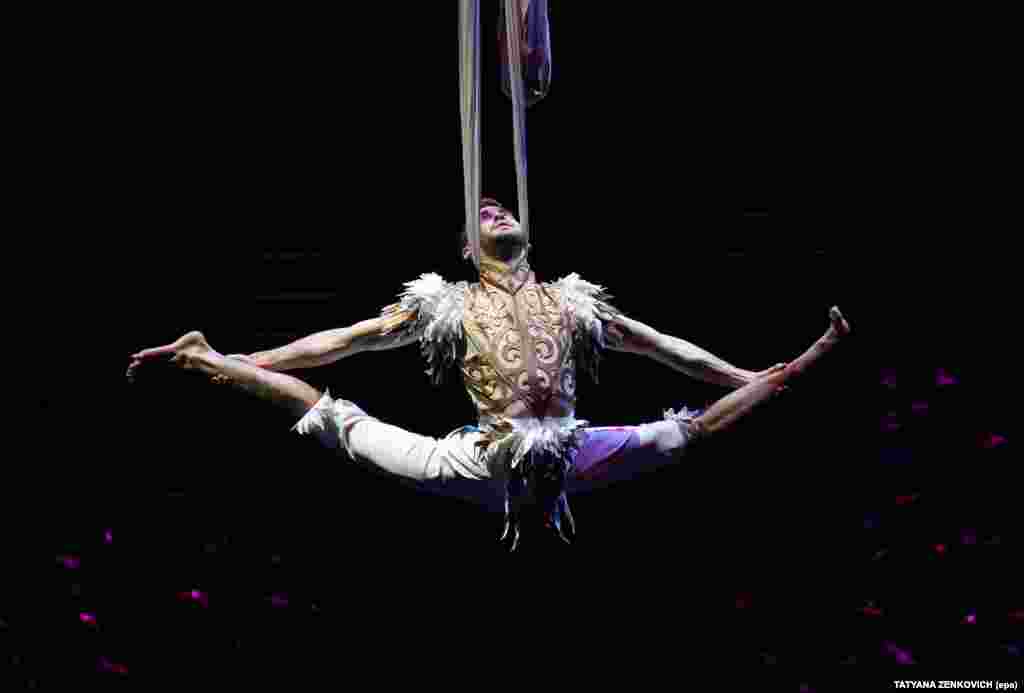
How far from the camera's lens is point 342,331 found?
3732 millimetres

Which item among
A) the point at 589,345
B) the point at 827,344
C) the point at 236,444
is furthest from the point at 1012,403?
the point at 236,444

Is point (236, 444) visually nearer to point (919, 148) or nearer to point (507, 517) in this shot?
point (507, 517)

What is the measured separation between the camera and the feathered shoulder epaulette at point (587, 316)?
3.80 metres

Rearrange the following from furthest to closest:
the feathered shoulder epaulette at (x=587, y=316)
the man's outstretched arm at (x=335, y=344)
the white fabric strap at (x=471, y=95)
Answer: the feathered shoulder epaulette at (x=587, y=316), the man's outstretched arm at (x=335, y=344), the white fabric strap at (x=471, y=95)

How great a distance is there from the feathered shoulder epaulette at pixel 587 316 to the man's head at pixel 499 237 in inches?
6.2

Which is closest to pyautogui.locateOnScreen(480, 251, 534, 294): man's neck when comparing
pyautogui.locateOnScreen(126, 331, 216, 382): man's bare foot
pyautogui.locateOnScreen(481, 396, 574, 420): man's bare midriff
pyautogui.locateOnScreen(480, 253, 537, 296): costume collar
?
pyautogui.locateOnScreen(480, 253, 537, 296): costume collar

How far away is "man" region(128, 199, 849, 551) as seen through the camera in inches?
140

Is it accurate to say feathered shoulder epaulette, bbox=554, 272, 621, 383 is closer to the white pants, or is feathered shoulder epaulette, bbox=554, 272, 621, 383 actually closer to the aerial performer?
the aerial performer

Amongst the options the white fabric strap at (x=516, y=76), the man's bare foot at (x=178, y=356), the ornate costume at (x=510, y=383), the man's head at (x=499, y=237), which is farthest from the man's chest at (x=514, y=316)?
the man's bare foot at (x=178, y=356)

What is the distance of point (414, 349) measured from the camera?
13.7 feet

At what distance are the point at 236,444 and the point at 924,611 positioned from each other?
6.61 ft

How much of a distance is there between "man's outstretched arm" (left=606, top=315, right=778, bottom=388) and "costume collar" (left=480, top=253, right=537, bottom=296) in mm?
267

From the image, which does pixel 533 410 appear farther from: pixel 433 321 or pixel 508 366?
pixel 433 321

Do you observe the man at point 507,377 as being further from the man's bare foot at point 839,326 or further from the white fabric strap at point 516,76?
the white fabric strap at point 516,76
